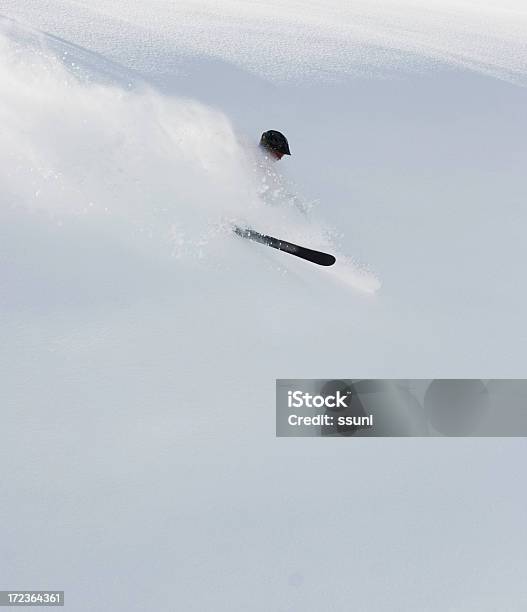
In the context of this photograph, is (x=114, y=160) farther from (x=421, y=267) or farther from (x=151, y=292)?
(x=421, y=267)

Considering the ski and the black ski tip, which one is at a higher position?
the ski

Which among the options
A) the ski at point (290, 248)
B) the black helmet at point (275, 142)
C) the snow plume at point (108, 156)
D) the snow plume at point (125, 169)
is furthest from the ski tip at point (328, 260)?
the black helmet at point (275, 142)

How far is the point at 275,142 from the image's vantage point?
5.32 meters

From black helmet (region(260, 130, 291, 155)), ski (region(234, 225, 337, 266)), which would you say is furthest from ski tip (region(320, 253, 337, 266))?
black helmet (region(260, 130, 291, 155))

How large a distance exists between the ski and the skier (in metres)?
0.81

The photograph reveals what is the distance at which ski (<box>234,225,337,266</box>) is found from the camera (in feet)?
16.7

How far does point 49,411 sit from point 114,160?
2.22m

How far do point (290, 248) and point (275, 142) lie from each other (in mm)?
990

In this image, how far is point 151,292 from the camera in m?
4.75

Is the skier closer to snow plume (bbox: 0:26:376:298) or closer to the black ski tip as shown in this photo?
snow plume (bbox: 0:26:376:298)

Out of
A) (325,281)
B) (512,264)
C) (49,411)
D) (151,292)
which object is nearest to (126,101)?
(151,292)

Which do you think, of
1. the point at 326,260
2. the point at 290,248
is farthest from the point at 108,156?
the point at 326,260

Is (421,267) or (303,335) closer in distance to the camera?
(303,335)

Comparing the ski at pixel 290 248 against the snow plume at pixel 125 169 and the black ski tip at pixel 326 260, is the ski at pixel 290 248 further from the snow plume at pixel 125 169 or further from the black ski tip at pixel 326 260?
the snow plume at pixel 125 169
